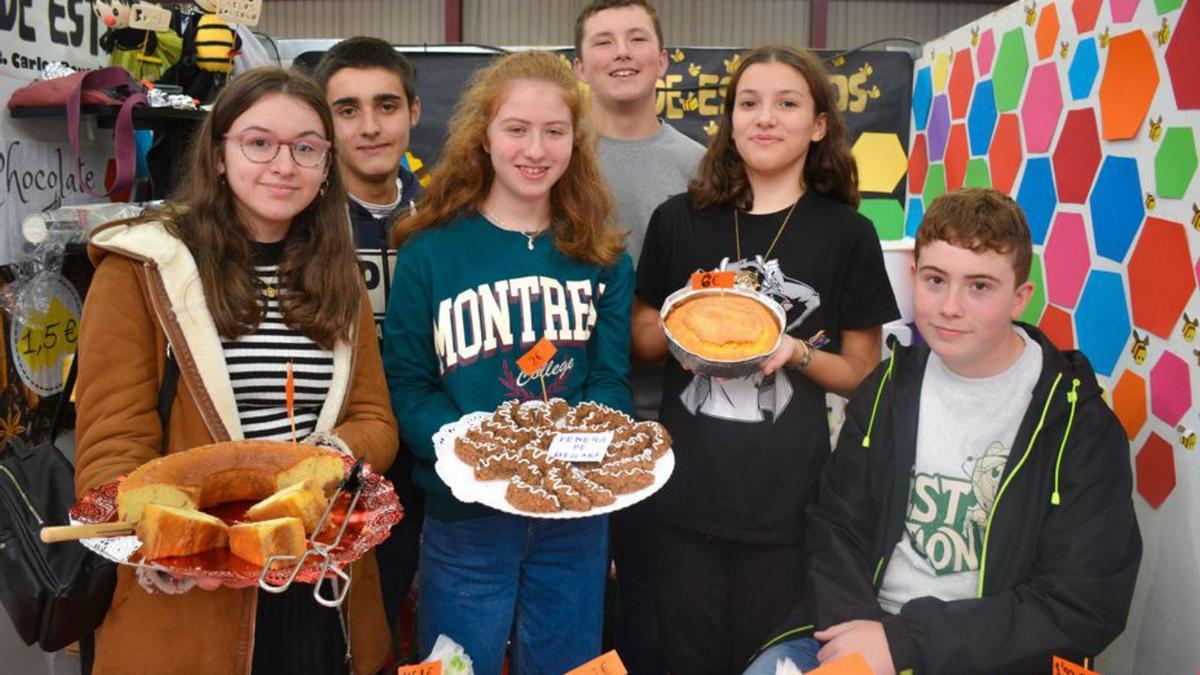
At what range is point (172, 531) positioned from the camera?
1.41 meters

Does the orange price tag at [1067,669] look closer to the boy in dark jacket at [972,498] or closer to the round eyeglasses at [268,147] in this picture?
the boy in dark jacket at [972,498]

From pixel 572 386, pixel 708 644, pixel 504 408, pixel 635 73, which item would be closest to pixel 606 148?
pixel 635 73

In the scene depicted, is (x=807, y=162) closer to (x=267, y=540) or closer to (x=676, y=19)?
(x=267, y=540)

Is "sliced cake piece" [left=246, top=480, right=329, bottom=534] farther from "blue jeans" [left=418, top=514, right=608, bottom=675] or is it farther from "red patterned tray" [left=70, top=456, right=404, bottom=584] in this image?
"blue jeans" [left=418, top=514, right=608, bottom=675]

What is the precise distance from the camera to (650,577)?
231cm

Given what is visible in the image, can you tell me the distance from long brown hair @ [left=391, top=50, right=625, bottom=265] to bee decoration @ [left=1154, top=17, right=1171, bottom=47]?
1405 millimetres

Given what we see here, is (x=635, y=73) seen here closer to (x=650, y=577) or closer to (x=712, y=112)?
(x=650, y=577)

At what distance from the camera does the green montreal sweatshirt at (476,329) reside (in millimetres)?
2043

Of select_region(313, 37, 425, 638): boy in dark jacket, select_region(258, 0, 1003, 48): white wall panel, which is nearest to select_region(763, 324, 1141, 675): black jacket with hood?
select_region(313, 37, 425, 638): boy in dark jacket

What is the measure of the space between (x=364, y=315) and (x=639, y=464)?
74 centimetres

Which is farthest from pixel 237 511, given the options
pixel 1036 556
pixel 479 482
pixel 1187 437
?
pixel 1187 437

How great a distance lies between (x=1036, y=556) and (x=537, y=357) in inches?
45.0

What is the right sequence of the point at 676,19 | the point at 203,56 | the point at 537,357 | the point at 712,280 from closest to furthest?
the point at 537,357, the point at 712,280, the point at 203,56, the point at 676,19

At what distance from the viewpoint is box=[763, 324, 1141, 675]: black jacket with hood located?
1.71 m
